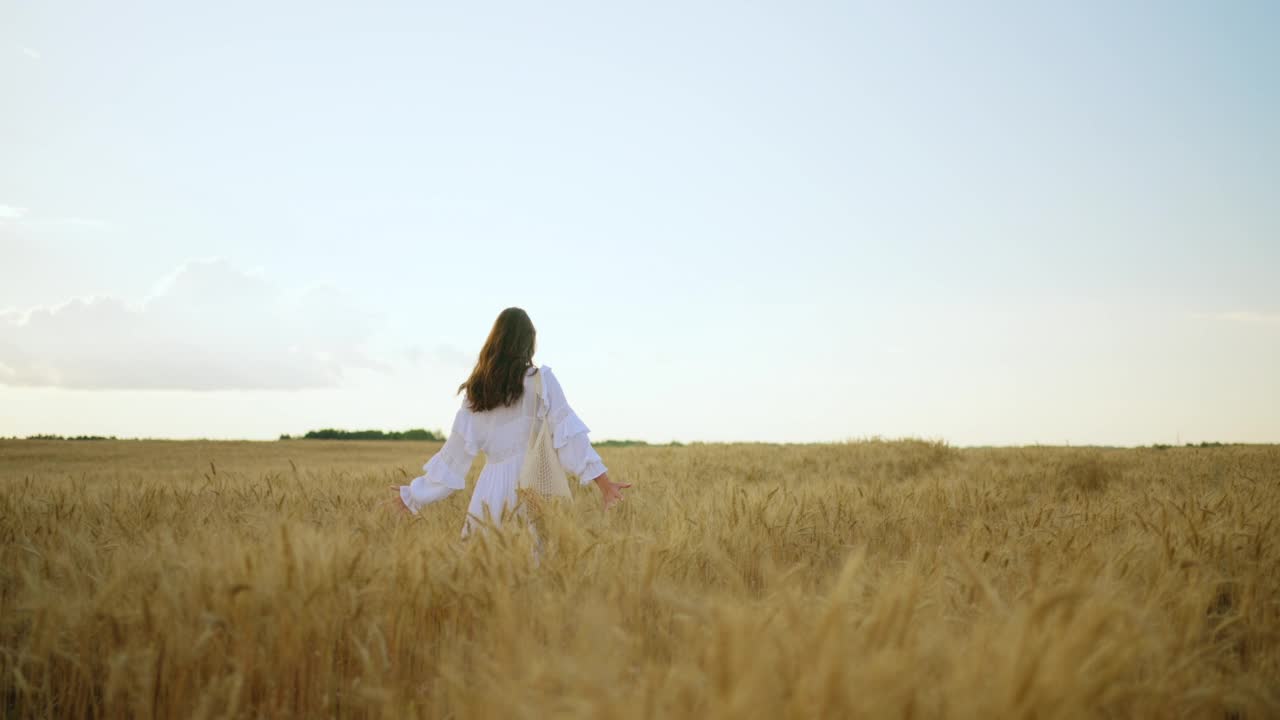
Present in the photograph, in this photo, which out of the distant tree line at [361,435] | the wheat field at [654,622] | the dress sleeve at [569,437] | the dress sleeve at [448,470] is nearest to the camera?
the wheat field at [654,622]

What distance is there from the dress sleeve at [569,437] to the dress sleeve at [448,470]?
0.56 metres

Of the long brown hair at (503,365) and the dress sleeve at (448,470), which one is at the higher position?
the long brown hair at (503,365)

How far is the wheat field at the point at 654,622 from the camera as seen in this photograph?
1.33 meters

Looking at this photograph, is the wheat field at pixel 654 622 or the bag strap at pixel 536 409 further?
the bag strap at pixel 536 409

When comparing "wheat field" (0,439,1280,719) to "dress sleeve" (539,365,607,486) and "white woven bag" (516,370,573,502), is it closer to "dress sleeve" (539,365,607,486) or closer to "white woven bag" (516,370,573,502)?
"dress sleeve" (539,365,607,486)

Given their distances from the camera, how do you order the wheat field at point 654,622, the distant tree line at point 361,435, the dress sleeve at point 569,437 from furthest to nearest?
the distant tree line at point 361,435
the dress sleeve at point 569,437
the wheat field at point 654,622

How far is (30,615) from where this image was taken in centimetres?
215

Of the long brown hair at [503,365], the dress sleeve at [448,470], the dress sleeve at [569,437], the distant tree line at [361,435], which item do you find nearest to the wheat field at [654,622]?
the dress sleeve at [448,470]

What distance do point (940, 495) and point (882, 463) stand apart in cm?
563

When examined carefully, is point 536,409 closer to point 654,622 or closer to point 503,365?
point 503,365

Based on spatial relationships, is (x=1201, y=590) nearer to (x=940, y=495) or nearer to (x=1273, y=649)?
(x=1273, y=649)

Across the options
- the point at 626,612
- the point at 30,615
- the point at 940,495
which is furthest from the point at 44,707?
the point at 940,495

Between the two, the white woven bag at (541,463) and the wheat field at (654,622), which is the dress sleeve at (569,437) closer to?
the white woven bag at (541,463)

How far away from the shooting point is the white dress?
4.26 metres
